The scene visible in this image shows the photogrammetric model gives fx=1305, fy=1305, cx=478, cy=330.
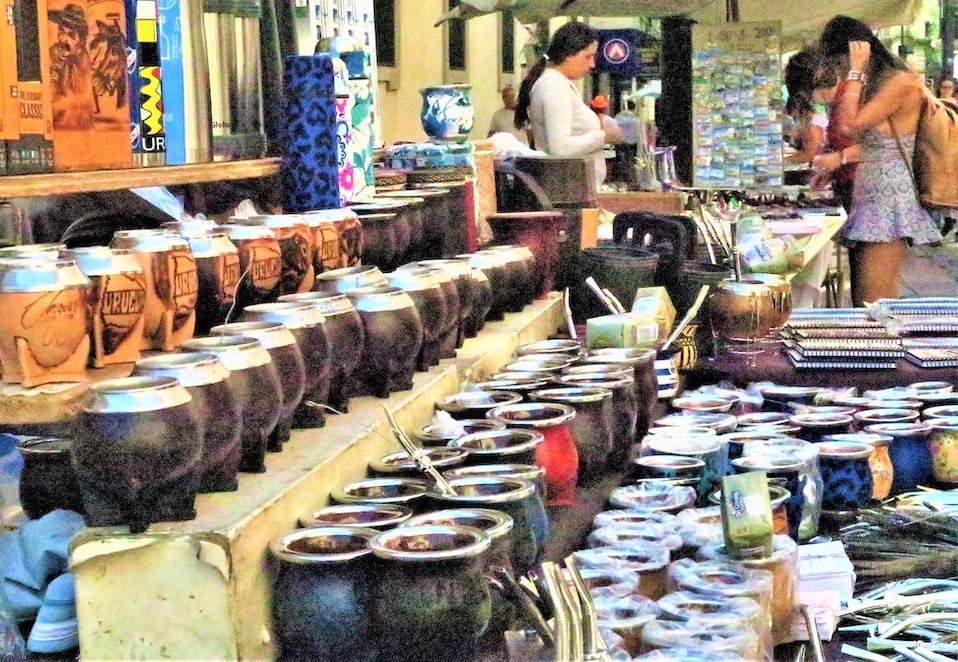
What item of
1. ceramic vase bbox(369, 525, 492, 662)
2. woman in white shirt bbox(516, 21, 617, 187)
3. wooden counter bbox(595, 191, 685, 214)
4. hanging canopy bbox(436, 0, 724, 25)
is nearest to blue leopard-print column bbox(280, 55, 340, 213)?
ceramic vase bbox(369, 525, 492, 662)

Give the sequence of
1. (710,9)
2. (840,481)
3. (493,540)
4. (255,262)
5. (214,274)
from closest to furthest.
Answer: (493,540), (214,274), (255,262), (840,481), (710,9)

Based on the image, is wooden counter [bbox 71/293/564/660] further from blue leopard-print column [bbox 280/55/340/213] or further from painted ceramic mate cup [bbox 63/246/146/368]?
blue leopard-print column [bbox 280/55/340/213]

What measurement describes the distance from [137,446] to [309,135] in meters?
1.51

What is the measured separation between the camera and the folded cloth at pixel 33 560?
5.41ft

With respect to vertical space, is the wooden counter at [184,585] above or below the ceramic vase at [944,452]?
above

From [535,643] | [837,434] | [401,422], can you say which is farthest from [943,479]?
[535,643]

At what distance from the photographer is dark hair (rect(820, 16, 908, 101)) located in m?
5.93

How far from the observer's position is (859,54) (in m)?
5.93

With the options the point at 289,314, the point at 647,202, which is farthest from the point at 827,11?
the point at 289,314

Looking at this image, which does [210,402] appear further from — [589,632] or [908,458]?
[908,458]

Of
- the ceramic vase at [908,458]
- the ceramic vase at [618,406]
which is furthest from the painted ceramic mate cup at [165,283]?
the ceramic vase at [908,458]

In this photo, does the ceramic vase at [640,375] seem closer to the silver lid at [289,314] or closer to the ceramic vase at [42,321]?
the silver lid at [289,314]

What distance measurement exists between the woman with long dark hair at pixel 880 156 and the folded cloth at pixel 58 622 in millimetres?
4936

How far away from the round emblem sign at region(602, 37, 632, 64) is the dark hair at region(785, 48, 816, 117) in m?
4.14
